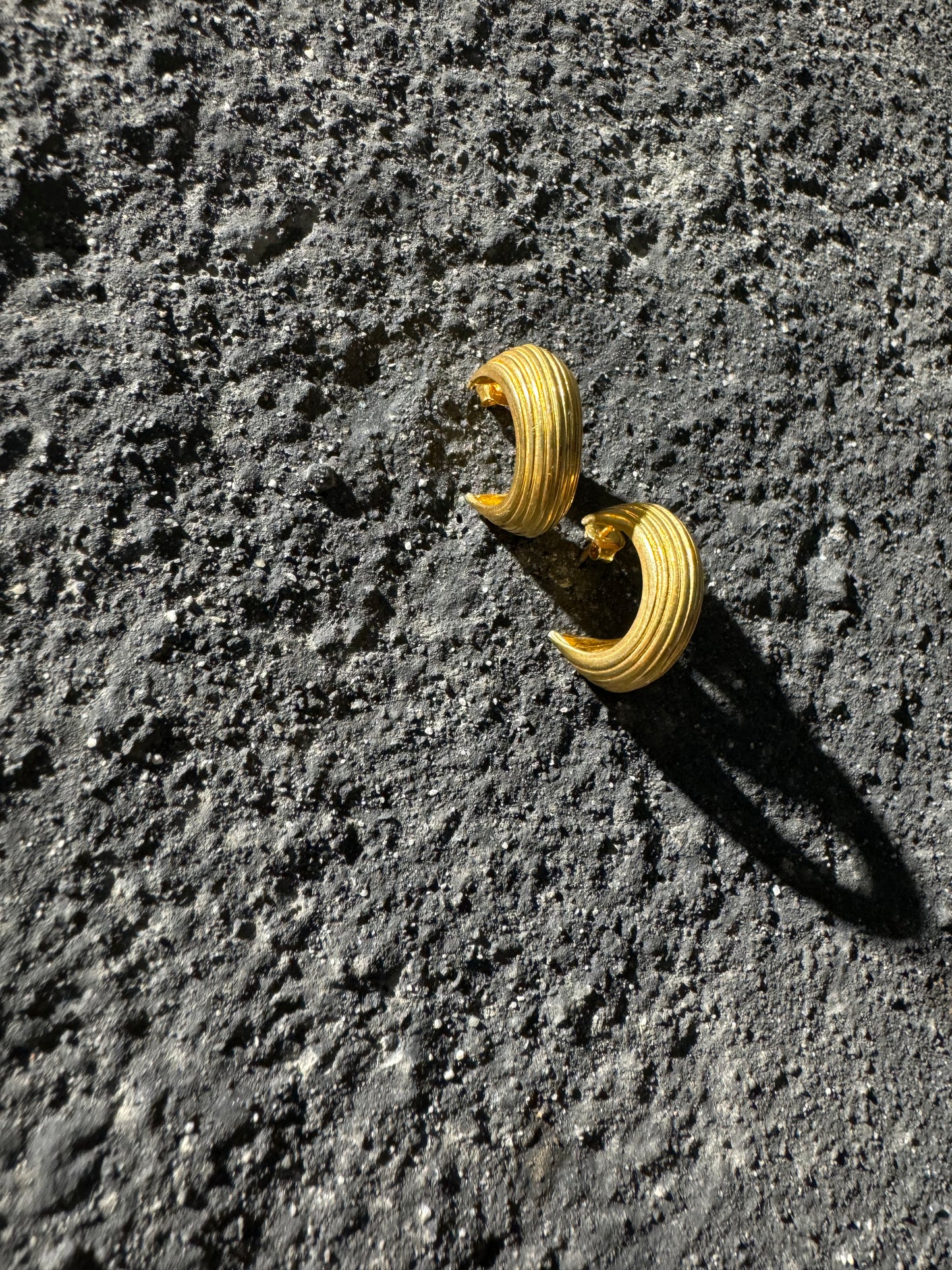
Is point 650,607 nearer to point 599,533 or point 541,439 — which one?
point 599,533

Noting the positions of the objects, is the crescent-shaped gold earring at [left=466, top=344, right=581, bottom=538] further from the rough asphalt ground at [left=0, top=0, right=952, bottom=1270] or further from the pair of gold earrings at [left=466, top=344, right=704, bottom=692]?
the rough asphalt ground at [left=0, top=0, right=952, bottom=1270]

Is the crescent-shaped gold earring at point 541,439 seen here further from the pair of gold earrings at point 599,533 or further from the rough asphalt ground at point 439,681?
the rough asphalt ground at point 439,681

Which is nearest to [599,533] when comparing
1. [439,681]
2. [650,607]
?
[650,607]

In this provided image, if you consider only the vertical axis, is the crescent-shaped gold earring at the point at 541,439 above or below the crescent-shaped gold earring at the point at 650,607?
above

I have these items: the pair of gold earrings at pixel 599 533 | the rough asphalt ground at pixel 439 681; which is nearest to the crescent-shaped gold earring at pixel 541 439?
the pair of gold earrings at pixel 599 533

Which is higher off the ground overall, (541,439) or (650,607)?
(541,439)

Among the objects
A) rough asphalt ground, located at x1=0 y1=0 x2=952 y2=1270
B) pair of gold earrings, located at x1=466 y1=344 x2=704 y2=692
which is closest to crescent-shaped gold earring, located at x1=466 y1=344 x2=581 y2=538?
pair of gold earrings, located at x1=466 y1=344 x2=704 y2=692
